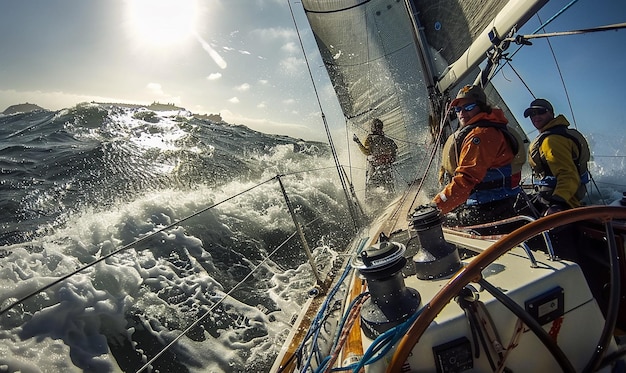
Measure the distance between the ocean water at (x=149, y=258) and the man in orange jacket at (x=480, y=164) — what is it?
141 centimetres

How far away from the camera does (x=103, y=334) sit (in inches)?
133

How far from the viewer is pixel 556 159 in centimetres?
234

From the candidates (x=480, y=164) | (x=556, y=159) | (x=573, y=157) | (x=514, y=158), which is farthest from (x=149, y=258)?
(x=573, y=157)

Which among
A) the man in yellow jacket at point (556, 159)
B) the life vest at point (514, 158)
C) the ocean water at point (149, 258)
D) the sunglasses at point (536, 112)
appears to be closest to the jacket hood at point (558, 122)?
the man in yellow jacket at point (556, 159)

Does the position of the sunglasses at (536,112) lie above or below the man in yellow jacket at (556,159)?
above

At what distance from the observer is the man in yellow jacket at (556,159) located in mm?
2262

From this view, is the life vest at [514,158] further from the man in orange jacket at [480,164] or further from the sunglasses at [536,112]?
the sunglasses at [536,112]

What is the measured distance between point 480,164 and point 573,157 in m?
0.83

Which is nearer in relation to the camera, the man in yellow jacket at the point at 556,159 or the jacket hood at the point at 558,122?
the man in yellow jacket at the point at 556,159

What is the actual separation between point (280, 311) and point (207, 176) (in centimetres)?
612

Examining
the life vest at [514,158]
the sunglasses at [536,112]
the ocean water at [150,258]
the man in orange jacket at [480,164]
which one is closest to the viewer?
the man in orange jacket at [480,164]

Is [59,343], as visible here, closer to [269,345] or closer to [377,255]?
[269,345]

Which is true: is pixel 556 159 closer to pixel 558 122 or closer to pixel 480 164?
pixel 558 122

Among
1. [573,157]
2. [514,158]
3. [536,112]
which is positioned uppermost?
[536,112]
